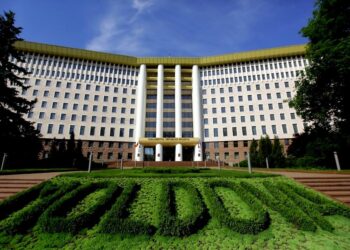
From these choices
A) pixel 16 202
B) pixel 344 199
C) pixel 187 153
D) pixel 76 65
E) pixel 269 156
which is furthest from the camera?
pixel 76 65

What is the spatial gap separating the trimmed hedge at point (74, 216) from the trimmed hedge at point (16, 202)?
156cm

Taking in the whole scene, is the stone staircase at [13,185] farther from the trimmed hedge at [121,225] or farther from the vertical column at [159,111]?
the vertical column at [159,111]

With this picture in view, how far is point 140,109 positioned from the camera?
47656 millimetres

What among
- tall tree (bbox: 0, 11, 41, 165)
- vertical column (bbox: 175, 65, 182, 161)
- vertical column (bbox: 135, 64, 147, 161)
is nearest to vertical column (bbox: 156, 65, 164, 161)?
vertical column (bbox: 135, 64, 147, 161)

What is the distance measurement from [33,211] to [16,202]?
1349 millimetres

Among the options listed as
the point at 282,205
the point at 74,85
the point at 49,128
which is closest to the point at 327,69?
the point at 282,205

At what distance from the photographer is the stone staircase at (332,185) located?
350 inches

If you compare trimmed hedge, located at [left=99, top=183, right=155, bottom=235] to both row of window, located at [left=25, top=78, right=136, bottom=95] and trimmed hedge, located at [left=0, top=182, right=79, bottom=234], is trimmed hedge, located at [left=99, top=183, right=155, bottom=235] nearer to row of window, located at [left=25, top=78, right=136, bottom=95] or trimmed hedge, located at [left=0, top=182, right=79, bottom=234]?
trimmed hedge, located at [left=0, top=182, right=79, bottom=234]

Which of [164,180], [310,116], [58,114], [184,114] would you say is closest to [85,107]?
[58,114]

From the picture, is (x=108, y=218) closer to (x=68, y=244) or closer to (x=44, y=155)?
(x=68, y=244)

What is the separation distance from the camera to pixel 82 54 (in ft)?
161

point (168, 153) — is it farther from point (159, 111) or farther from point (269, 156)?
point (269, 156)

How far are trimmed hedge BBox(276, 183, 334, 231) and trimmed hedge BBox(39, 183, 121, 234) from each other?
7.89 m

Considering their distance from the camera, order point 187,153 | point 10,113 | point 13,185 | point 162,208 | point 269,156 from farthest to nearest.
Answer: point 187,153
point 269,156
point 10,113
point 13,185
point 162,208
